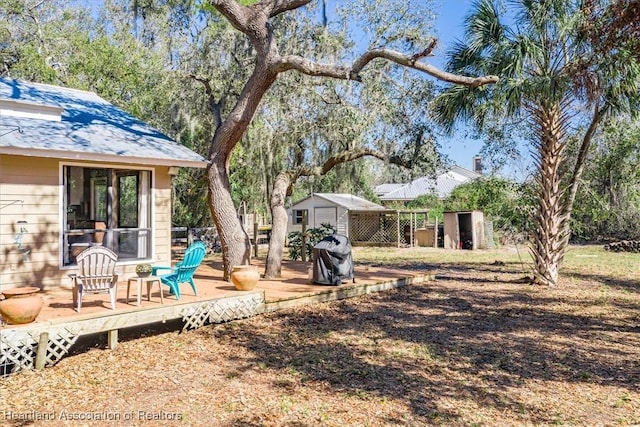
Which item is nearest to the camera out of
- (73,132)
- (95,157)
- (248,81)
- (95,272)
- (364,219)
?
(95,272)

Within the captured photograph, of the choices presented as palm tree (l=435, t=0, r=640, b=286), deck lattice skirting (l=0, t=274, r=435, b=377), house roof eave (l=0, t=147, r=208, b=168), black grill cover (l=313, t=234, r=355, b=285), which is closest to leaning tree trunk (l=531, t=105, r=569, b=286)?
palm tree (l=435, t=0, r=640, b=286)

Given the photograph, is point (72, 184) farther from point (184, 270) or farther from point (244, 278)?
point (244, 278)

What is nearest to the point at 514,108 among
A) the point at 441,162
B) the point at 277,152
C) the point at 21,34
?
the point at 441,162

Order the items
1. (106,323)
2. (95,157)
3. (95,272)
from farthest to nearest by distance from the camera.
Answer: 1. (95,157)
2. (95,272)
3. (106,323)

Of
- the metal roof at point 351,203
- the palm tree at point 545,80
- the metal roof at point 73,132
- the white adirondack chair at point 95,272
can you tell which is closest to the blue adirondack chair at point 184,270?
the white adirondack chair at point 95,272

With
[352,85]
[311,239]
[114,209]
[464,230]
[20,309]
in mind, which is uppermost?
[352,85]

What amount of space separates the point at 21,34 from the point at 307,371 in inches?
693

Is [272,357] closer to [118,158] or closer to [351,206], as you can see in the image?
[118,158]

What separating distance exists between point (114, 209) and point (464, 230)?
633 inches

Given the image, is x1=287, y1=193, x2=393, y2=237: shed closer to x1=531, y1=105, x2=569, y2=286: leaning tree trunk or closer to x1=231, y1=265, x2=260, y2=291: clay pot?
x1=531, y1=105, x2=569, y2=286: leaning tree trunk

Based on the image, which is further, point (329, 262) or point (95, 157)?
point (329, 262)

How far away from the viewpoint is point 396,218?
866 inches

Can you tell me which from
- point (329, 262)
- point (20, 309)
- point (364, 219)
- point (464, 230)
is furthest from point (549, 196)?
point (364, 219)

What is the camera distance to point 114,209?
8523 mm
